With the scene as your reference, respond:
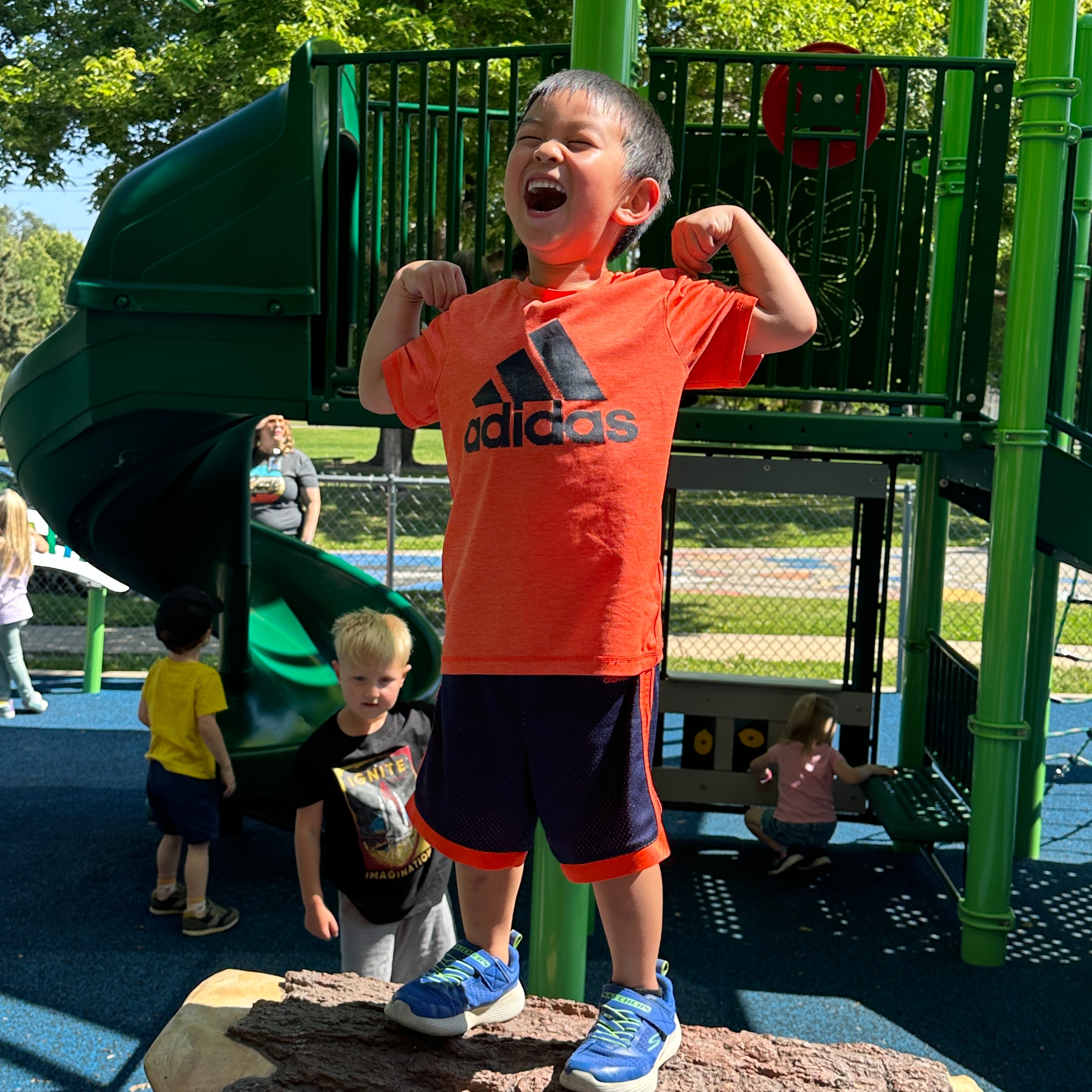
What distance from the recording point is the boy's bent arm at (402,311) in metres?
2.35

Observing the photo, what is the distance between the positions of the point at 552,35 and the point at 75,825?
12793 mm

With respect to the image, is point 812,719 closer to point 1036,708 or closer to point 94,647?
point 1036,708

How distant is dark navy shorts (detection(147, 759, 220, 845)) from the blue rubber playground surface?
429 millimetres

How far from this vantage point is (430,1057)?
2.30 m

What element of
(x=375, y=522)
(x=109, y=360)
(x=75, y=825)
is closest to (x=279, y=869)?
(x=75, y=825)

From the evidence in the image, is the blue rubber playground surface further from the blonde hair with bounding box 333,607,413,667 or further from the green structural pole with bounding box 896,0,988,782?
the blonde hair with bounding box 333,607,413,667

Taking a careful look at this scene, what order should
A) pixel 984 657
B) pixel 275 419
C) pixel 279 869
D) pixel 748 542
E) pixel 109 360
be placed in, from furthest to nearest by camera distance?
pixel 748 542, pixel 275 419, pixel 279 869, pixel 984 657, pixel 109 360

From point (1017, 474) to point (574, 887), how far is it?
2.81m

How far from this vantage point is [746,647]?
11891mm

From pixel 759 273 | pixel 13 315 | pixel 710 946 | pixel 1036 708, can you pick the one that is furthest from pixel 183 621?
pixel 13 315

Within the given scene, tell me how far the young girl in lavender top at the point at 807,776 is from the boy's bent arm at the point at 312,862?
3052 millimetres

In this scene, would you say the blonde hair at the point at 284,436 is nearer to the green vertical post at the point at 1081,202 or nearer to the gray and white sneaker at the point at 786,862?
the gray and white sneaker at the point at 786,862

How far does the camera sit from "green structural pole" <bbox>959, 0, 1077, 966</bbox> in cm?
469

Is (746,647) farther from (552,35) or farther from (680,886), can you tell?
(552,35)
